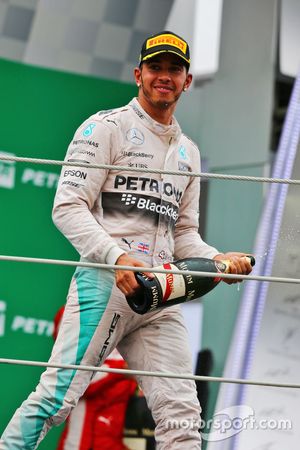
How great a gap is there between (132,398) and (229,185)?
1962 millimetres

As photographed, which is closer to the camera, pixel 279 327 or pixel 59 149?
pixel 279 327

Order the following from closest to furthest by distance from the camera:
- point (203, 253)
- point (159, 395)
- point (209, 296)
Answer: point (159, 395)
point (203, 253)
point (209, 296)

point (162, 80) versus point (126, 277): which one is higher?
point (162, 80)

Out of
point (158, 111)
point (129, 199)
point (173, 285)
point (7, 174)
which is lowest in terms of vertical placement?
point (173, 285)

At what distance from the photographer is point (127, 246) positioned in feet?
9.14

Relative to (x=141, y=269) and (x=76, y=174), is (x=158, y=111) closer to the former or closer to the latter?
(x=76, y=174)

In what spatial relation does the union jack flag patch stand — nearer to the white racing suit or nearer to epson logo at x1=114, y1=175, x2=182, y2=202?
the white racing suit

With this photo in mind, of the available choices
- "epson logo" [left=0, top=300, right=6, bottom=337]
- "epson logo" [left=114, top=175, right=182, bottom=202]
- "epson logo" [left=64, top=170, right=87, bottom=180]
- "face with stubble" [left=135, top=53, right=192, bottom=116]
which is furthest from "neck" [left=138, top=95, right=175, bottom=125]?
"epson logo" [left=0, top=300, right=6, bottom=337]

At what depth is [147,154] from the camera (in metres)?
2.85

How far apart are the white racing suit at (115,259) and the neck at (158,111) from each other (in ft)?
0.09

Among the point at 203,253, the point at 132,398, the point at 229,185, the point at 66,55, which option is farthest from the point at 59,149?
the point at 203,253

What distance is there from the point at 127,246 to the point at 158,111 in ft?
1.34

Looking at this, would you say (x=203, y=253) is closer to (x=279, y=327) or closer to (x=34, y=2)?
(x=279, y=327)

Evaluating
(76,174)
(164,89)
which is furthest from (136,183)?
A: (164,89)
